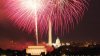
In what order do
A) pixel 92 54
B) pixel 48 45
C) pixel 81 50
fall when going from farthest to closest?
pixel 81 50
pixel 92 54
pixel 48 45

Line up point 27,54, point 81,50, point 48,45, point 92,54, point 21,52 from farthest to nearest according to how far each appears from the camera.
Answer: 1. point 81,50
2. point 92,54
3. point 48,45
4. point 21,52
5. point 27,54

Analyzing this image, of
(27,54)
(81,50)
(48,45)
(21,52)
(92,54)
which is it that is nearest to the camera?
(27,54)

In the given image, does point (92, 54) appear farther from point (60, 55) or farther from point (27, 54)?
point (27, 54)

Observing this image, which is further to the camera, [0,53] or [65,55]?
[65,55]

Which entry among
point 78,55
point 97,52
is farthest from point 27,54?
point 97,52

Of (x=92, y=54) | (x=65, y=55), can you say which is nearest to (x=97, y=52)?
(x=92, y=54)

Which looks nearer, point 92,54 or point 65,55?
point 65,55

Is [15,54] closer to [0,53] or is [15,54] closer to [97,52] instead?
[0,53]

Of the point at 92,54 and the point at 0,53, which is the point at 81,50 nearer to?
the point at 92,54

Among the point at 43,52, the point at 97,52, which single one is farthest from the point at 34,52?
the point at 97,52
